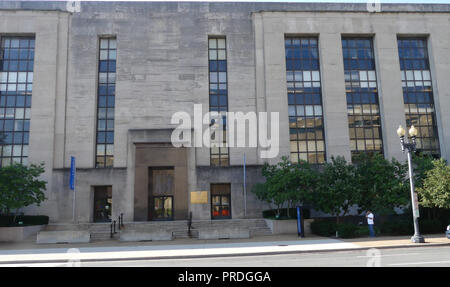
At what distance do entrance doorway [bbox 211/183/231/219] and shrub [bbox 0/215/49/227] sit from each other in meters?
15.2

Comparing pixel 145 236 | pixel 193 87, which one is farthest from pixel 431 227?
pixel 193 87

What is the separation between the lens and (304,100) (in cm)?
3559

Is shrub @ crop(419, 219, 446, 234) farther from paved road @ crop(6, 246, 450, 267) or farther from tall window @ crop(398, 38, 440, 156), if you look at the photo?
tall window @ crop(398, 38, 440, 156)

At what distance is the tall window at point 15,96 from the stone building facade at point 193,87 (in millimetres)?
143

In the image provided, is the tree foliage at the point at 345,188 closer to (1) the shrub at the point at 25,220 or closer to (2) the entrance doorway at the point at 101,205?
(2) the entrance doorway at the point at 101,205

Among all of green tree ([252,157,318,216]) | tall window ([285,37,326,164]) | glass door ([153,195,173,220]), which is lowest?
glass door ([153,195,173,220])

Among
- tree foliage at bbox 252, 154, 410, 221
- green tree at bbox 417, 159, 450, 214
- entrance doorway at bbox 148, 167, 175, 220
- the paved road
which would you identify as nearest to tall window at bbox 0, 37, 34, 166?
entrance doorway at bbox 148, 167, 175, 220

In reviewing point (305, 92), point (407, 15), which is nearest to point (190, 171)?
point (305, 92)

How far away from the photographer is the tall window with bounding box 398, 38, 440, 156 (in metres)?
35.6

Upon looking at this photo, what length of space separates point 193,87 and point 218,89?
2.65 metres

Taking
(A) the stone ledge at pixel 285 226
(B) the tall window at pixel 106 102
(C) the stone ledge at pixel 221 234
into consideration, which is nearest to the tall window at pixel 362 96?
(A) the stone ledge at pixel 285 226

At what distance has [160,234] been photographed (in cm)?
2377

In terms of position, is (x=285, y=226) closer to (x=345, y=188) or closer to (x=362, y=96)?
(x=345, y=188)

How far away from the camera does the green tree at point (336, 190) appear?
24859 mm
